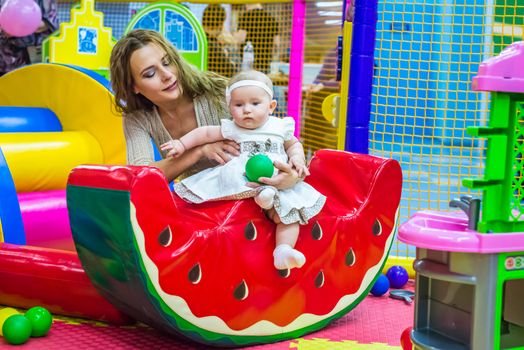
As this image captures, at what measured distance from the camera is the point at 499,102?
6.37ft

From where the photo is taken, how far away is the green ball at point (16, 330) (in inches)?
97.8

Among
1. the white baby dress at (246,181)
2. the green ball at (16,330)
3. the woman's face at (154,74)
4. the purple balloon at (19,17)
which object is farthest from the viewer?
the purple balloon at (19,17)

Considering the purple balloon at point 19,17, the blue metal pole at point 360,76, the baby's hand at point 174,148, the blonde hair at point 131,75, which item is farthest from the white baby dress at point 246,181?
the purple balloon at point 19,17

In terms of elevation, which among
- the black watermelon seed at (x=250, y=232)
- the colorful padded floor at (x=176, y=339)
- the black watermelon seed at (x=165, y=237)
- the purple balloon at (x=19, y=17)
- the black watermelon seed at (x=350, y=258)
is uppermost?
the purple balloon at (x=19, y=17)

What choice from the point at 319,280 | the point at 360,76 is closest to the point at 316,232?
the point at 319,280

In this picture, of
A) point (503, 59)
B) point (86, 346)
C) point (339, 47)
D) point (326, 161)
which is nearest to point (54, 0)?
point (339, 47)

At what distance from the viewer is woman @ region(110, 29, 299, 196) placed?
2785mm

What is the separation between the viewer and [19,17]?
17.2 ft

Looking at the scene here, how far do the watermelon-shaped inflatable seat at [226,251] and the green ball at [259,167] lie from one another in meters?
0.11

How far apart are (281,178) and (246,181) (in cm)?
12

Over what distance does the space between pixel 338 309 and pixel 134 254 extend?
94cm

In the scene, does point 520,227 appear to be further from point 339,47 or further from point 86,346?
point 339,47

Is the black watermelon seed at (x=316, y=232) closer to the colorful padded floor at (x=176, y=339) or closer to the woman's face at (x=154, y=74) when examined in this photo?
the colorful padded floor at (x=176, y=339)

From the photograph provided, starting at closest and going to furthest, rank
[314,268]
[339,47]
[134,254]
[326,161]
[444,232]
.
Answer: [444,232], [134,254], [314,268], [326,161], [339,47]
